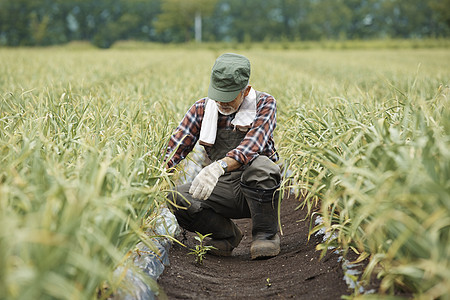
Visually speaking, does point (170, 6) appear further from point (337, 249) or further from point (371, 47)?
point (337, 249)

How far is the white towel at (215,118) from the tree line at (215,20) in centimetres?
5060

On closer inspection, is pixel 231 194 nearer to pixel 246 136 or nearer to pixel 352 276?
pixel 246 136

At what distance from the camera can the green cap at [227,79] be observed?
279cm

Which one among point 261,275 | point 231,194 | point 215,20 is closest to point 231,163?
point 231,194

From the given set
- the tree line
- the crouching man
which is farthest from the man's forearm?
the tree line

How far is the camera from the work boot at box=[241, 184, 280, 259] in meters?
2.88

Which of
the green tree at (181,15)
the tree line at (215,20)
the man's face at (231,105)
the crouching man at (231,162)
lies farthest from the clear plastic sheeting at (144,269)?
the green tree at (181,15)

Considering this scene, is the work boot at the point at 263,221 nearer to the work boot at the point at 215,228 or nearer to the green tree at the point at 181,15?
the work boot at the point at 215,228

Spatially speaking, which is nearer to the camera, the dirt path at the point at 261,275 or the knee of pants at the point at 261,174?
the dirt path at the point at 261,275

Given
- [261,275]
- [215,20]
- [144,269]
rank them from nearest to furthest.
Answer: [144,269] → [261,275] → [215,20]

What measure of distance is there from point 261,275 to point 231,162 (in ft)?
2.21

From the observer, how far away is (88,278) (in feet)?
4.94

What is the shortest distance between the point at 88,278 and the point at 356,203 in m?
1.24

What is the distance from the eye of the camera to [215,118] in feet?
9.62
